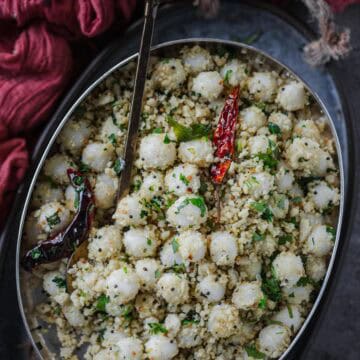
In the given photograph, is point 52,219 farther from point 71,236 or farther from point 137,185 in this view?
point 137,185

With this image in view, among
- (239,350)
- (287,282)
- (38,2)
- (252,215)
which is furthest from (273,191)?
(38,2)

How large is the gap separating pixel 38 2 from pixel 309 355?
103cm

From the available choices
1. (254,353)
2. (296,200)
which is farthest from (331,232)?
(254,353)

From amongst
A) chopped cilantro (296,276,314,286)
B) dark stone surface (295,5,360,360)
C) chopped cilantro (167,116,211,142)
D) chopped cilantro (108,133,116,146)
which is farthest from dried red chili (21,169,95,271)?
dark stone surface (295,5,360,360)

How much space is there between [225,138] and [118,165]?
24 cm

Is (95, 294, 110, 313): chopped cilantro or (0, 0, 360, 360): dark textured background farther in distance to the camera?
(0, 0, 360, 360): dark textured background

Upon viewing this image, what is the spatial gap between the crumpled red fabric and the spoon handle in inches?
5.2

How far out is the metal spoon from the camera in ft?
3.94

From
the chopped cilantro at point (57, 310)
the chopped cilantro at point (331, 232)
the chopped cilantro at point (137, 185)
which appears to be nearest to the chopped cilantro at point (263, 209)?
the chopped cilantro at point (331, 232)

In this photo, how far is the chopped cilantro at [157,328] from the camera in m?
1.22

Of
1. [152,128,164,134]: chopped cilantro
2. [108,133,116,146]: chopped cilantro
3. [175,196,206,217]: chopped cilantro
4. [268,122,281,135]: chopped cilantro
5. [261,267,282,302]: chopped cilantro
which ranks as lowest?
[261,267,282,302]: chopped cilantro

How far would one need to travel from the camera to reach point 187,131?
124 centimetres

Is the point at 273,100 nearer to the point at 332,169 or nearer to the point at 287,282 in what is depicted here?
the point at 332,169

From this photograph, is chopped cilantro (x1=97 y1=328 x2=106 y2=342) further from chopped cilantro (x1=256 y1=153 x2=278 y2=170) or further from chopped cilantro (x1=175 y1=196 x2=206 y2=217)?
chopped cilantro (x1=256 y1=153 x2=278 y2=170)
